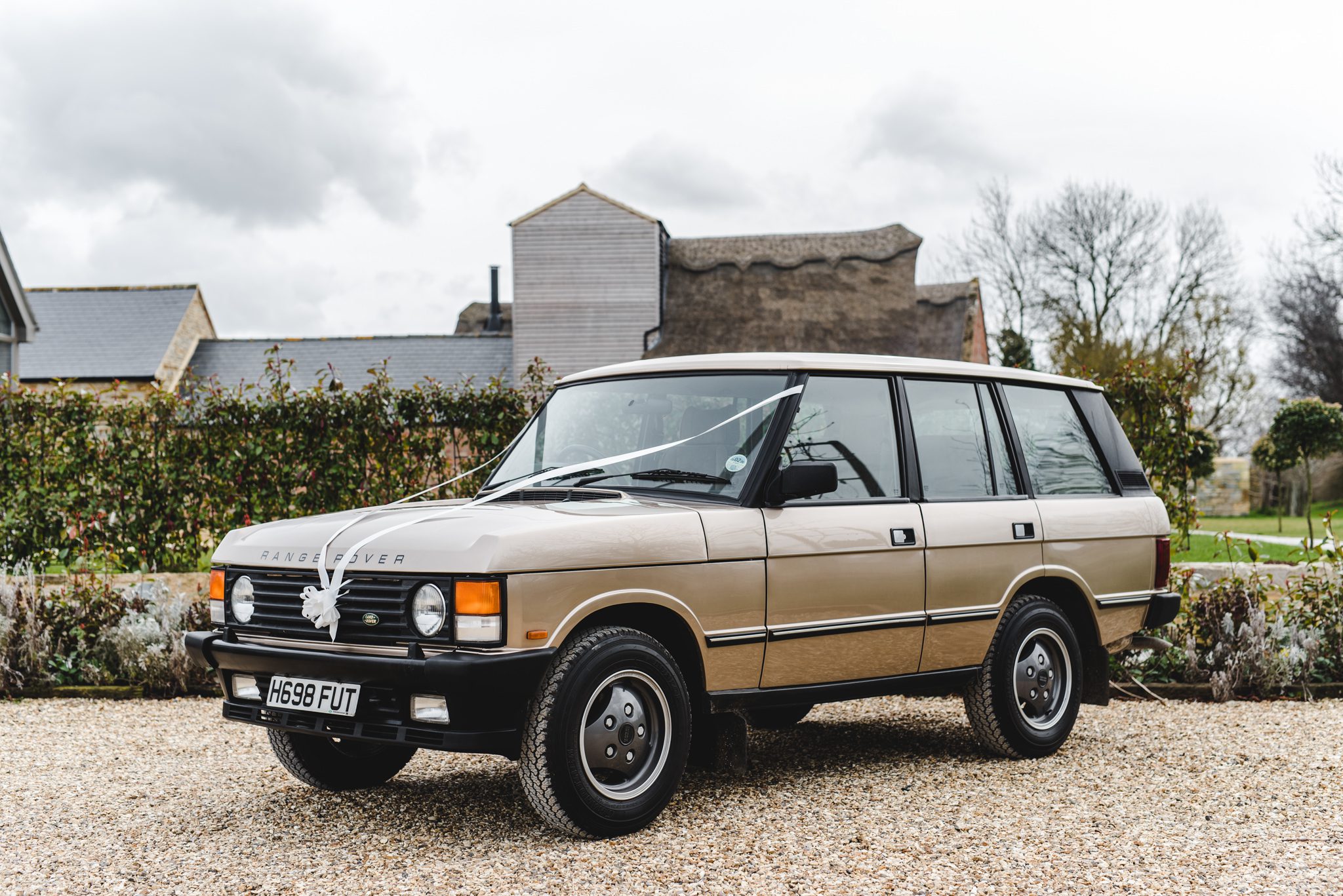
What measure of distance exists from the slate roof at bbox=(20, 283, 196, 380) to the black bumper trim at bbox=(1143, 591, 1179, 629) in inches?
1207

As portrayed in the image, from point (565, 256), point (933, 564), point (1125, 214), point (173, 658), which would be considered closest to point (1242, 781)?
point (933, 564)

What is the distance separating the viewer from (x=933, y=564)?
18.5 feet

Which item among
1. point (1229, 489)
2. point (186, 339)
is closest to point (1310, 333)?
point (1229, 489)

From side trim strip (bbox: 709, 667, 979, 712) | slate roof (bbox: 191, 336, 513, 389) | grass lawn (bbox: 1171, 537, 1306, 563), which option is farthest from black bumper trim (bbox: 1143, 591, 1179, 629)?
slate roof (bbox: 191, 336, 513, 389)

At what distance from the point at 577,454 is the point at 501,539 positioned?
132 cm

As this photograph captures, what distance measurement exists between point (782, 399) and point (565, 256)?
28.6 metres

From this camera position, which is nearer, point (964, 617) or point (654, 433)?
point (654, 433)

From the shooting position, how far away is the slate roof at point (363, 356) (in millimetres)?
35062

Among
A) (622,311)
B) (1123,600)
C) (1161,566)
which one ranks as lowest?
(1123,600)

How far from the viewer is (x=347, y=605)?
4.52m

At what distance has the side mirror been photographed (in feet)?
16.1

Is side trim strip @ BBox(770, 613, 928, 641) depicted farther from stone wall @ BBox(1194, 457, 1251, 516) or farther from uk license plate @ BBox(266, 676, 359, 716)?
stone wall @ BBox(1194, 457, 1251, 516)

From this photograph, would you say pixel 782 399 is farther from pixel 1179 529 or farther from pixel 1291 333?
pixel 1291 333

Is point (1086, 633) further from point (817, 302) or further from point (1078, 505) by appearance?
point (817, 302)
